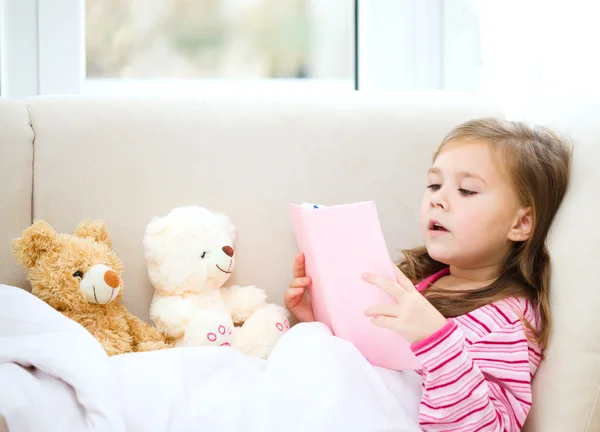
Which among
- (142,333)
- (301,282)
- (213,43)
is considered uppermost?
(213,43)

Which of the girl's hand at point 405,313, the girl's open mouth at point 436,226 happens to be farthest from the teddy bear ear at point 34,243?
the girl's open mouth at point 436,226

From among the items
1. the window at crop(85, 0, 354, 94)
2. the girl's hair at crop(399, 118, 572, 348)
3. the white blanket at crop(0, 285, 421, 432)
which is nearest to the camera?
the white blanket at crop(0, 285, 421, 432)

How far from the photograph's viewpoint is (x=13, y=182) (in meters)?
1.21

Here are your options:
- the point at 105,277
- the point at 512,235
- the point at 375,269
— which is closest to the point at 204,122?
the point at 105,277

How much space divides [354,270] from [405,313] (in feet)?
0.39

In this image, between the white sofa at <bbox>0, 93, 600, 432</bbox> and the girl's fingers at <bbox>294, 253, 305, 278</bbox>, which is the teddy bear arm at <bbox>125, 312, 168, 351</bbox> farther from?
the girl's fingers at <bbox>294, 253, 305, 278</bbox>

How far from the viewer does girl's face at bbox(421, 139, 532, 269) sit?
1.03 m

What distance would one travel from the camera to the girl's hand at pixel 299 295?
117 centimetres

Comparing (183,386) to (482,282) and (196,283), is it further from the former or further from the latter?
(482,282)

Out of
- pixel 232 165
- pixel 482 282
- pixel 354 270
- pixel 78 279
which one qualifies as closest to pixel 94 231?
pixel 78 279

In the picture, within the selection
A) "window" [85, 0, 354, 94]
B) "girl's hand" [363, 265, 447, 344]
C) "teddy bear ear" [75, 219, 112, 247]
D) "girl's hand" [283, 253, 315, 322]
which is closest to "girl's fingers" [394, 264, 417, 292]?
"girl's hand" [363, 265, 447, 344]

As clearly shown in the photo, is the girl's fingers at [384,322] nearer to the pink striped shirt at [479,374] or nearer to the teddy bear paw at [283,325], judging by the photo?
the pink striped shirt at [479,374]

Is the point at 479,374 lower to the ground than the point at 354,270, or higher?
lower

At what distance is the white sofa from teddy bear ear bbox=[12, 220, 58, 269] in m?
0.09
